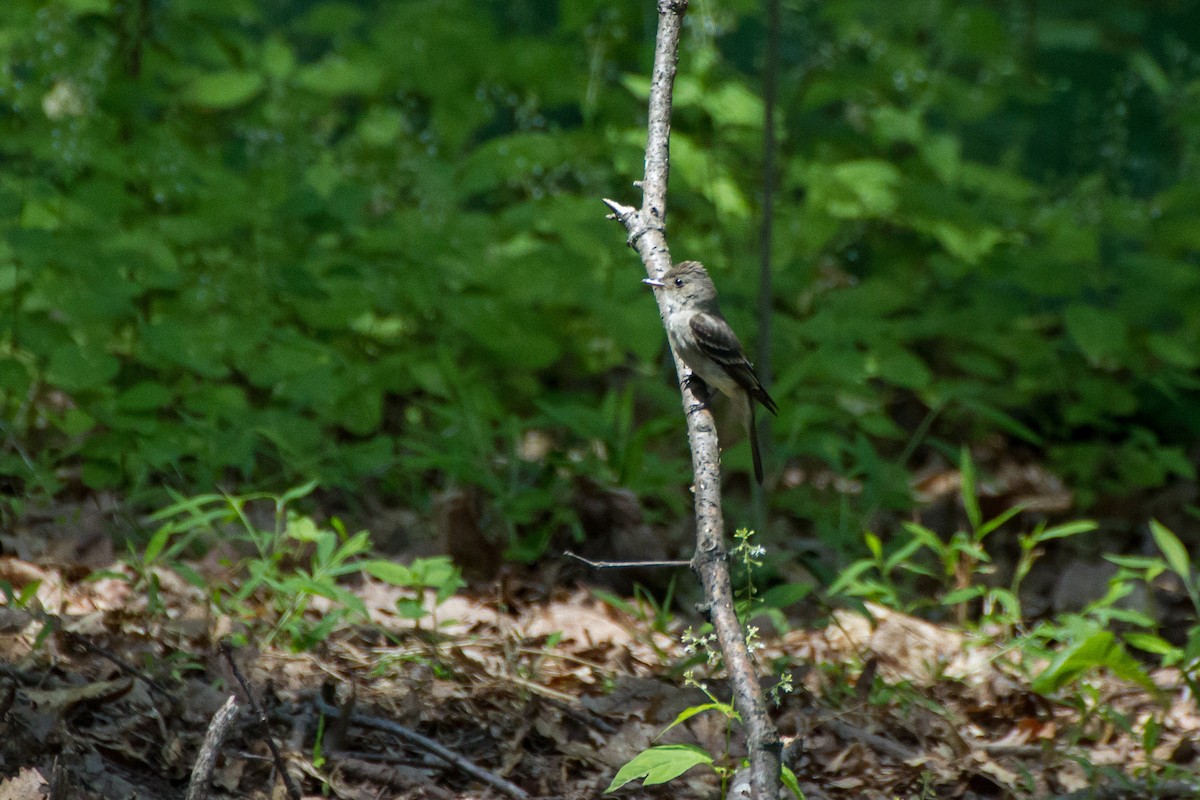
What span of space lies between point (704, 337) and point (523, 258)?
66.4 inches

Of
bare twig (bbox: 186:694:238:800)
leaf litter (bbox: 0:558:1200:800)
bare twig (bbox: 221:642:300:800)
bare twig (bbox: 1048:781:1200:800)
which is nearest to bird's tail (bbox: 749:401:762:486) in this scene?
leaf litter (bbox: 0:558:1200:800)

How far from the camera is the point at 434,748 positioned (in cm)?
271

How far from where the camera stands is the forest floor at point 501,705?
2.57 metres

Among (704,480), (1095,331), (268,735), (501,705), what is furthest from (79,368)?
(1095,331)

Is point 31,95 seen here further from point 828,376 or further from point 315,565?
point 828,376

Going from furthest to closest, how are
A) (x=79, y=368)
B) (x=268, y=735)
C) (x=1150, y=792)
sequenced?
(x=79, y=368) < (x=1150, y=792) < (x=268, y=735)

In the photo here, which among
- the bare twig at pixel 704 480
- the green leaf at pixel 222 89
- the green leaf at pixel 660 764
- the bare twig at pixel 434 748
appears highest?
the green leaf at pixel 222 89

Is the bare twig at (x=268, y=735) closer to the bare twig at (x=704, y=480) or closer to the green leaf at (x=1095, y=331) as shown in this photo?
the bare twig at (x=704, y=480)

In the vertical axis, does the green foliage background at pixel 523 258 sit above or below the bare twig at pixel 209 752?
above

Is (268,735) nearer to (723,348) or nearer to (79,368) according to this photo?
(723,348)

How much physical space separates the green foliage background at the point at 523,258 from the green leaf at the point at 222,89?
17 mm

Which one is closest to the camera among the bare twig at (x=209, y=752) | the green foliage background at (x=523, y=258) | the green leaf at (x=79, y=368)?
A: the bare twig at (x=209, y=752)

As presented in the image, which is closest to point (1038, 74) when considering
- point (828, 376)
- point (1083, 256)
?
point (1083, 256)

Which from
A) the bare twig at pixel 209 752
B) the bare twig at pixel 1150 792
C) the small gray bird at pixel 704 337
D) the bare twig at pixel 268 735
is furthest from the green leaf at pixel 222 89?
the bare twig at pixel 1150 792
